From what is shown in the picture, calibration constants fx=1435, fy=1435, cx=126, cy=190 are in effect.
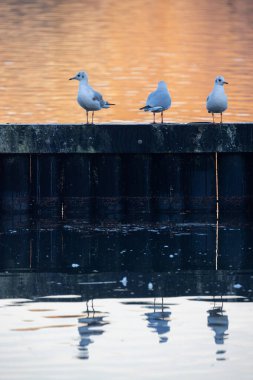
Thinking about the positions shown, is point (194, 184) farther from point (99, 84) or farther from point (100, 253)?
point (99, 84)

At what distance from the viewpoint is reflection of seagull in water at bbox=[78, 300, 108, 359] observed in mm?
11406

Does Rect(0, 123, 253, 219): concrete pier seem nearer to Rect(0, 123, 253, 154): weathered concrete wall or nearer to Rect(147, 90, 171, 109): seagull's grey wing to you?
Rect(0, 123, 253, 154): weathered concrete wall

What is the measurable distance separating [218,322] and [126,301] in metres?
1.23

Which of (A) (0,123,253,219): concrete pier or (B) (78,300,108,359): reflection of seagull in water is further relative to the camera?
(A) (0,123,253,219): concrete pier

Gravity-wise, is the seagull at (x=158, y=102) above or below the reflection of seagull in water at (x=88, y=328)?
above

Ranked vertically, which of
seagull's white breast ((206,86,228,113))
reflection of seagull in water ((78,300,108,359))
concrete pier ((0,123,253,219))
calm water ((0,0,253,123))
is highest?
calm water ((0,0,253,123))

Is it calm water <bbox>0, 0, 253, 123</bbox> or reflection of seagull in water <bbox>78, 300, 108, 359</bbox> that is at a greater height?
calm water <bbox>0, 0, 253, 123</bbox>

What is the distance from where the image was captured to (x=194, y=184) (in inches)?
837

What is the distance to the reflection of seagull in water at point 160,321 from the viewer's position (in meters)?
12.0

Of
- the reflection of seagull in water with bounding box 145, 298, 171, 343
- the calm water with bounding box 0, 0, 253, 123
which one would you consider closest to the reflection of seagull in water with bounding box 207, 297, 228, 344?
the reflection of seagull in water with bounding box 145, 298, 171, 343

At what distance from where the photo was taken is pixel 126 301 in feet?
44.2

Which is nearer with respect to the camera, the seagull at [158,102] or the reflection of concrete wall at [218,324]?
the reflection of concrete wall at [218,324]

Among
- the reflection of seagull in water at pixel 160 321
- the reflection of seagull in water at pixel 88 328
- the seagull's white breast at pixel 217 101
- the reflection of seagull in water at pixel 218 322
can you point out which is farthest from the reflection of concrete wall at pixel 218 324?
the seagull's white breast at pixel 217 101

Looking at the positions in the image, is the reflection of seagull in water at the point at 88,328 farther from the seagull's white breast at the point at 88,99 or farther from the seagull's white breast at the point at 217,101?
the seagull's white breast at the point at 88,99
